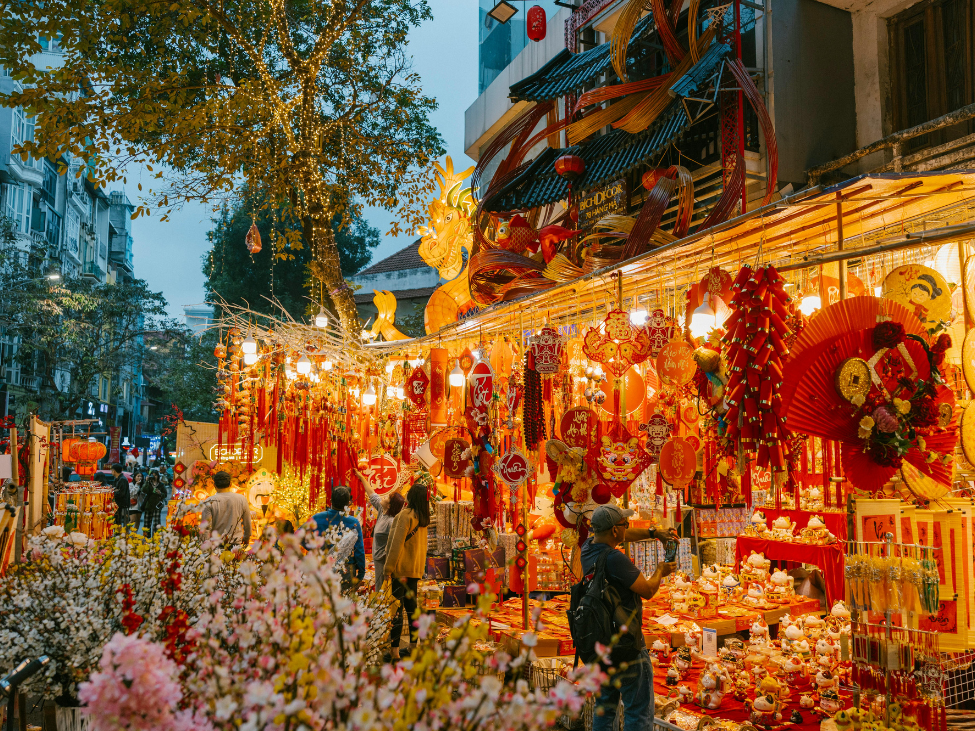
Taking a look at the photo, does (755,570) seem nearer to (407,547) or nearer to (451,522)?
(407,547)

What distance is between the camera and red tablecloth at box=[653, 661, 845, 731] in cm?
408

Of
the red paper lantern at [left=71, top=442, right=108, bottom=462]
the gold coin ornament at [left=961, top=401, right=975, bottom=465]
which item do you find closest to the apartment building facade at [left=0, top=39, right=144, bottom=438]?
the red paper lantern at [left=71, top=442, right=108, bottom=462]

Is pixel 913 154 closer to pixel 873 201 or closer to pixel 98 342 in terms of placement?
pixel 873 201

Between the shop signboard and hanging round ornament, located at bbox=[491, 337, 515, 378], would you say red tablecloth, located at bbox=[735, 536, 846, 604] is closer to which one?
hanging round ornament, located at bbox=[491, 337, 515, 378]

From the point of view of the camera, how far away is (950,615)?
3.18 meters

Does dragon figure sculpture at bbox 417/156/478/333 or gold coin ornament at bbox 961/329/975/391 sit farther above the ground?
dragon figure sculpture at bbox 417/156/478/333

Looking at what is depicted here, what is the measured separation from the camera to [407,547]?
6074 millimetres

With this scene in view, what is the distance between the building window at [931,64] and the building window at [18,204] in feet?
86.6

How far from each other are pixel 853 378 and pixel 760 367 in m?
0.41

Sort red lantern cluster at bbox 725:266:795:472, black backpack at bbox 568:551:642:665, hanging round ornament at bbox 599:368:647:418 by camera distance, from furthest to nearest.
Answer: hanging round ornament at bbox 599:368:647:418
black backpack at bbox 568:551:642:665
red lantern cluster at bbox 725:266:795:472

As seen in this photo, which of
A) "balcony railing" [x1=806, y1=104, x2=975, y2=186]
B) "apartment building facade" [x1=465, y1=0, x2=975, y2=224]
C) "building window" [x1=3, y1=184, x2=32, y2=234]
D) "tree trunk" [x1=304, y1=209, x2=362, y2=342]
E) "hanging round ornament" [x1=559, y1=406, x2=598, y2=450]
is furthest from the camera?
"building window" [x1=3, y1=184, x2=32, y2=234]

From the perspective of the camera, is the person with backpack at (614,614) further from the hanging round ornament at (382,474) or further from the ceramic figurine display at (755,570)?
the hanging round ornament at (382,474)

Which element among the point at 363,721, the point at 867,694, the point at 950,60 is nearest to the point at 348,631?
the point at 363,721

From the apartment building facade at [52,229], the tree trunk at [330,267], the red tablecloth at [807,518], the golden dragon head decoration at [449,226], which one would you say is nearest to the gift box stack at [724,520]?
the red tablecloth at [807,518]
